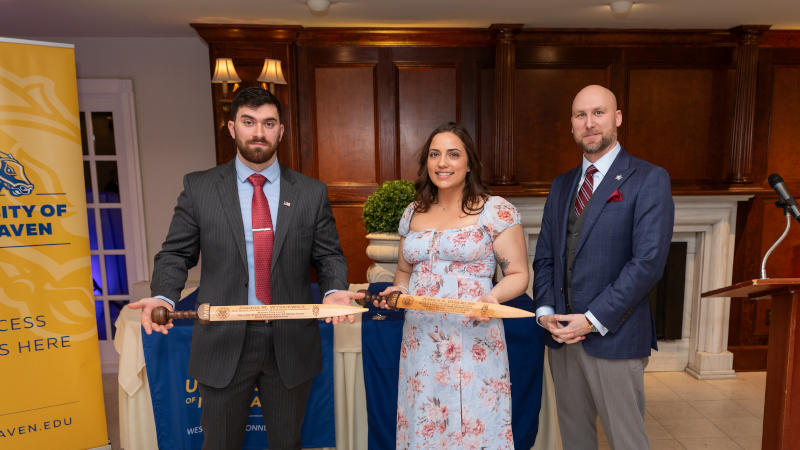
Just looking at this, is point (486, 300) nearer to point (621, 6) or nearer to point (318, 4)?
point (318, 4)

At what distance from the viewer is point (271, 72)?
3930 millimetres

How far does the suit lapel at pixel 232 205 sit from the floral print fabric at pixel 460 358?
68cm

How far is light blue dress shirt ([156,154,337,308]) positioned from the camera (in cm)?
182

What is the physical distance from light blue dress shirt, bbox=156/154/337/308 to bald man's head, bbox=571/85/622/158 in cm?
114

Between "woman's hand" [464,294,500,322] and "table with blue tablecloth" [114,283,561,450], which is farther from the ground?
"woman's hand" [464,294,500,322]

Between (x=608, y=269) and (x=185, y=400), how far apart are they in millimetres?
2095

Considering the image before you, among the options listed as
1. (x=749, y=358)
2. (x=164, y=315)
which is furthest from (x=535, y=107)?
(x=164, y=315)

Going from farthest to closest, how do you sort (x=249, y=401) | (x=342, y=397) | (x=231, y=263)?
(x=342, y=397) → (x=249, y=401) → (x=231, y=263)

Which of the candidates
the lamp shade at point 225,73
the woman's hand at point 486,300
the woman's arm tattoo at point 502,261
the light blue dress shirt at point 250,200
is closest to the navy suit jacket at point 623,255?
the woman's arm tattoo at point 502,261

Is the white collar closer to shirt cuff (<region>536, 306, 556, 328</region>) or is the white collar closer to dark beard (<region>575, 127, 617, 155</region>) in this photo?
dark beard (<region>575, 127, 617, 155</region>)

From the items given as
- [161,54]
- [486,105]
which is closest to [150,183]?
[161,54]

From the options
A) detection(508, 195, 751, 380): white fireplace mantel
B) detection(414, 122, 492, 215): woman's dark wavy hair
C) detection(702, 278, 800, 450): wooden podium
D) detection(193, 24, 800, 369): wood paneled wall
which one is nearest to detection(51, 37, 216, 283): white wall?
detection(193, 24, 800, 369): wood paneled wall

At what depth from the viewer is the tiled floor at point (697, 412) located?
3232mm

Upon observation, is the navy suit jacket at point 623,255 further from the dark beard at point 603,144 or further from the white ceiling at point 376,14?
the white ceiling at point 376,14
